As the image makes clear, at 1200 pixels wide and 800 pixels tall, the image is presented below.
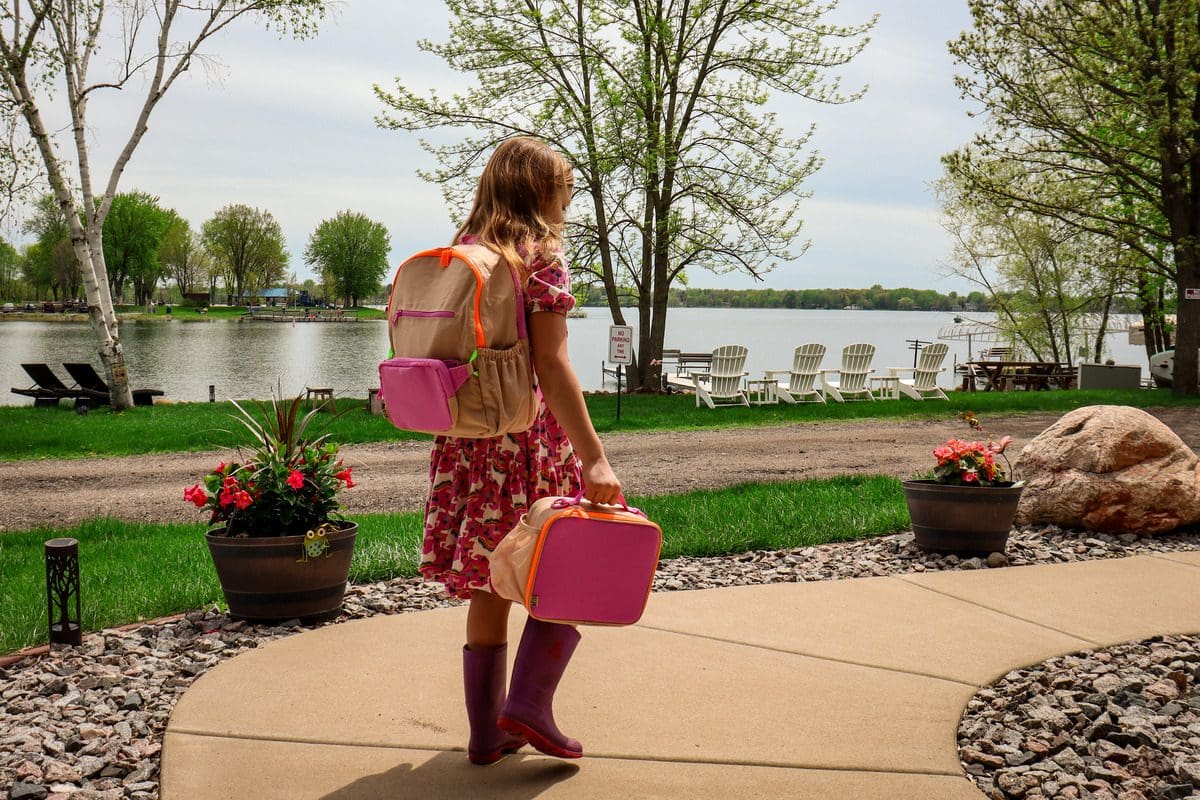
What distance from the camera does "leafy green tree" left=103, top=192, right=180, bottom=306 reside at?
78.6 m

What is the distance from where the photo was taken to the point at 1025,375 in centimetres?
2859

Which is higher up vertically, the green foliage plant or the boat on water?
the boat on water

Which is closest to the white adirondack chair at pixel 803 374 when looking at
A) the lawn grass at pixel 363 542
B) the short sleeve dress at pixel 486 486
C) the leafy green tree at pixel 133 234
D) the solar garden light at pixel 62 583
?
the lawn grass at pixel 363 542

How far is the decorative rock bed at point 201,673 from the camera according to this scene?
2.95 meters

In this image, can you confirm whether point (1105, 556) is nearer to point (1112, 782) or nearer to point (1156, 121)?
point (1112, 782)

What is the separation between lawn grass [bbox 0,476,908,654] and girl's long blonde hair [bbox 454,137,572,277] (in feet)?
10.1

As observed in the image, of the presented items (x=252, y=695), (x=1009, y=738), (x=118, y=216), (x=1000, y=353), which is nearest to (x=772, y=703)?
(x=1009, y=738)

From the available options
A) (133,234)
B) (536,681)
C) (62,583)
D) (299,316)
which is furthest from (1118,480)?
(299,316)

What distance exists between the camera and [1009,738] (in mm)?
3246

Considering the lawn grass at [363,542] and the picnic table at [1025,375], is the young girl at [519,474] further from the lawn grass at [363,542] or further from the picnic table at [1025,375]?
the picnic table at [1025,375]

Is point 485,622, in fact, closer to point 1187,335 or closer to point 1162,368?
point 1187,335

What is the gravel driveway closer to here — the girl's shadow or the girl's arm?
the girl's shadow

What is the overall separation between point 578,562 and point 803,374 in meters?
18.7

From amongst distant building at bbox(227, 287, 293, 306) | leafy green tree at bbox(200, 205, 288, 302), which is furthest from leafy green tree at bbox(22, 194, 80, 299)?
distant building at bbox(227, 287, 293, 306)
